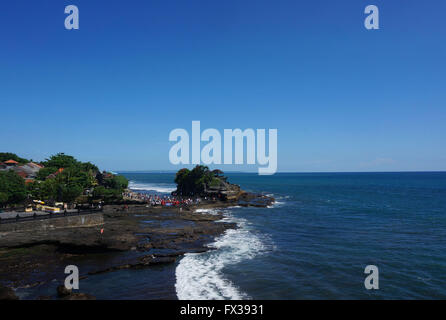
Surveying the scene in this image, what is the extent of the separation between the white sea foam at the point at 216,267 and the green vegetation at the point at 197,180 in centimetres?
5274

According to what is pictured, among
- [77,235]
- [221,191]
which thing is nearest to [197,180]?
[221,191]

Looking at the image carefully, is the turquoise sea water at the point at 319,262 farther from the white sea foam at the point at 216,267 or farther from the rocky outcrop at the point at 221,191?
the rocky outcrop at the point at 221,191

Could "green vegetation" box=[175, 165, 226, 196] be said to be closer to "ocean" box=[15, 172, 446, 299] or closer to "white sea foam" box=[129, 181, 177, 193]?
"white sea foam" box=[129, 181, 177, 193]

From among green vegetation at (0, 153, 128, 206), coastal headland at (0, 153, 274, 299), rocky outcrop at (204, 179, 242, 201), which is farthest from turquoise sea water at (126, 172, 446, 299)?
rocky outcrop at (204, 179, 242, 201)

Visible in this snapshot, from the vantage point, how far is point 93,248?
2825 cm

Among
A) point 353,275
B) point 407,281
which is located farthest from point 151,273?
point 407,281

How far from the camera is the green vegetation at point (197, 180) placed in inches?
3536

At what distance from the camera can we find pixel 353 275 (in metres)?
22.6

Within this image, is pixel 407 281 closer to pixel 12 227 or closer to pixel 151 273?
pixel 151 273

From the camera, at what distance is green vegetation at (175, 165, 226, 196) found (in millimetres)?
89812

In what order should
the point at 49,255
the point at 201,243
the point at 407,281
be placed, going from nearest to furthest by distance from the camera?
Answer: 1. the point at 407,281
2. the point at 49,255
3. the point at 201,243

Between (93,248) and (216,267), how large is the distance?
14130 millimetres

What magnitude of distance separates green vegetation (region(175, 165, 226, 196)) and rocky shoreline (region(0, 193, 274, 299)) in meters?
48.5
